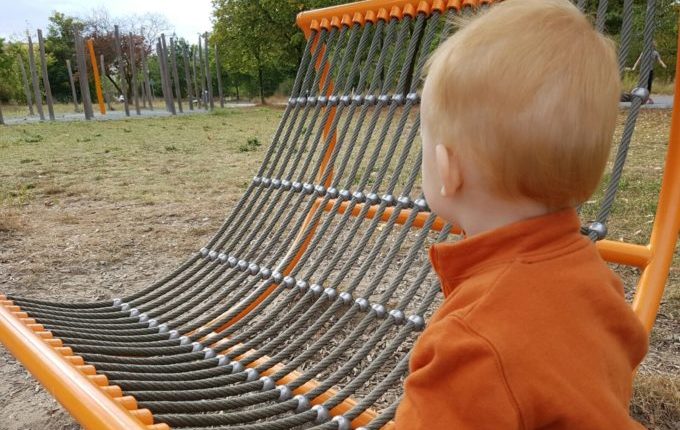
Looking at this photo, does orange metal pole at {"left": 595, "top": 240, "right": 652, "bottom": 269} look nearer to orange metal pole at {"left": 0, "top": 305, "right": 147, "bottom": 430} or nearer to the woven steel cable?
the woven steel cable

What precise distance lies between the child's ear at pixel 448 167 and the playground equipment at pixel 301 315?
30.0 inches

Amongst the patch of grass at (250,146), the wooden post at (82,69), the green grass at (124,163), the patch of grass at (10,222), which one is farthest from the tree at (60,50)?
the patch of grass at (10,222)

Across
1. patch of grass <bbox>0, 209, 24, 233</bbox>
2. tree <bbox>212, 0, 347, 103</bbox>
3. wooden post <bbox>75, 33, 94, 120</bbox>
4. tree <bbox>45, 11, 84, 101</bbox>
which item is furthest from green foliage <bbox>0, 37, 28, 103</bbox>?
patch of grass <bbox>0, 209, 24, 233</bbox>

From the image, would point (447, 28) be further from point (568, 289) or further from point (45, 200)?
point (45, 200)

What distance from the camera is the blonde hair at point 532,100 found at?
0.79 meters

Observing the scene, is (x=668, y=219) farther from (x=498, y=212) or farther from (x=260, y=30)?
(x=260, y=30)

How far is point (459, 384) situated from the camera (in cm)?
80

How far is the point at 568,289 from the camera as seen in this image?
2.73ft

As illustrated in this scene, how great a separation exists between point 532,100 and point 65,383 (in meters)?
1.12

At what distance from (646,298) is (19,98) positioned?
119ft

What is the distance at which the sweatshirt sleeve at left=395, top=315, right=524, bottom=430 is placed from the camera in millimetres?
792

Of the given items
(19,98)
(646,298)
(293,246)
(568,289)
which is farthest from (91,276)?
(19,98)

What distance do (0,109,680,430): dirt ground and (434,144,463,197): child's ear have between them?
146 centimetres

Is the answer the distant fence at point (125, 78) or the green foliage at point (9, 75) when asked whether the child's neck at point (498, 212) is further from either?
the green foliage at point (9, 75)
